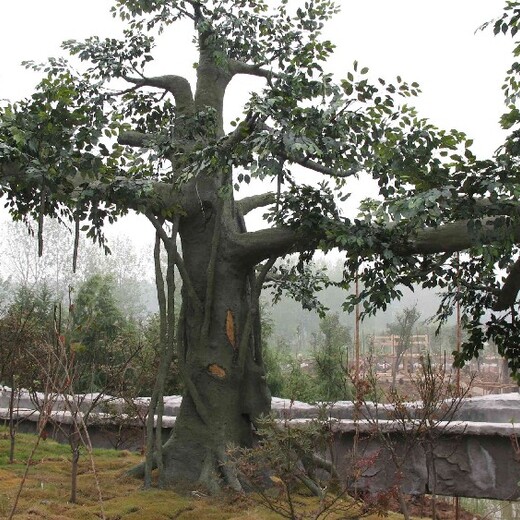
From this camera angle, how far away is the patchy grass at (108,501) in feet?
16.2

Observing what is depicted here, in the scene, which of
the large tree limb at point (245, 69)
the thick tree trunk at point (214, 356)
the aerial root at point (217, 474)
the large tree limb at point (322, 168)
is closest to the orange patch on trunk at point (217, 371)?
the thick tree trunk at point (214, 356)

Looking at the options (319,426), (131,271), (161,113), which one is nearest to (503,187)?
(319,426)

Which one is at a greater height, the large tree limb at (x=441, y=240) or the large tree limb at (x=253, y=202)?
the large tree limb at (x=253, y=202)

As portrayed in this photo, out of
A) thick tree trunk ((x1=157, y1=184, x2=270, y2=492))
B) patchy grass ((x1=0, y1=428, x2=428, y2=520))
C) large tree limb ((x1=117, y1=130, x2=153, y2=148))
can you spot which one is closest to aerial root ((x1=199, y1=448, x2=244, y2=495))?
thick tree trunk ((x1=157, y1=184, x2=270, y2=492))

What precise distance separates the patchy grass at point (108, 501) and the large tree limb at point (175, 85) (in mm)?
3767

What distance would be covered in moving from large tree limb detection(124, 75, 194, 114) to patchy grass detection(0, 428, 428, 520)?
3.77 m

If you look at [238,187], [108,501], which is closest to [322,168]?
[238,187]

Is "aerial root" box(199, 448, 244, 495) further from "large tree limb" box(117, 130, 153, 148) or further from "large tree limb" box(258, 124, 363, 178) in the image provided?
"large tree limb" box(117, 130, 153, 148)

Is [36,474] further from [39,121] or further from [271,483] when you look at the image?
[39,121]

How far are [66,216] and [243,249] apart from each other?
1.59 m

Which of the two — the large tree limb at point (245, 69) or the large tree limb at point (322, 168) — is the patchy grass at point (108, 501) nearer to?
the large tree limb at point (322, 168)

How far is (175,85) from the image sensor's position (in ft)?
23.7

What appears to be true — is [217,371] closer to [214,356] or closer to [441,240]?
[214,356]

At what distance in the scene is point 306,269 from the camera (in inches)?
316
